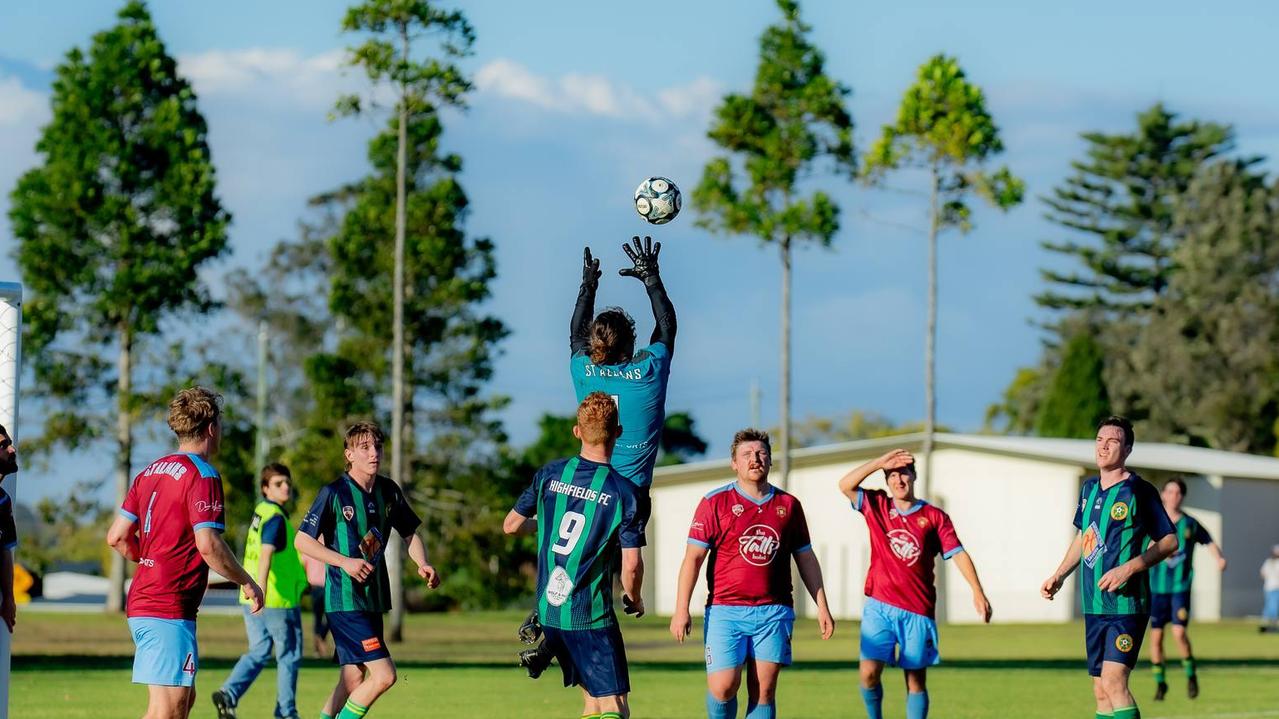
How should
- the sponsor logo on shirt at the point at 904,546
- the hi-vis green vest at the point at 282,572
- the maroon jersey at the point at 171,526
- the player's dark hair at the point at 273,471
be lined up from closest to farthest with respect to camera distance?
the maroon jersey at the point at 171,526 → the sponsor logo on shirt at the point at 904,546 → the hi-vis green vest at the point at 282,572 → the player's dark hair at the point at 273,471

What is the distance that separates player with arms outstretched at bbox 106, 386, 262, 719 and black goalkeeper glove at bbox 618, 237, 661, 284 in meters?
2.57

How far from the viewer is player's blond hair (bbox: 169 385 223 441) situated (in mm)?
9664

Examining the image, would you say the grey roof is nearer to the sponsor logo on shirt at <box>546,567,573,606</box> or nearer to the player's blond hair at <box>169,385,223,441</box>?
the sponsor logo on shirt at <box>546,567,573,606</box>

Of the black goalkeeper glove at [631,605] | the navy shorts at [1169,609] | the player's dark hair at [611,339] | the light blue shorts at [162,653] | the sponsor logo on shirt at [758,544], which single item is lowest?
the navy shorts at [1169,609]

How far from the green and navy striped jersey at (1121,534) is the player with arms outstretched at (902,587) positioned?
2.86 feet

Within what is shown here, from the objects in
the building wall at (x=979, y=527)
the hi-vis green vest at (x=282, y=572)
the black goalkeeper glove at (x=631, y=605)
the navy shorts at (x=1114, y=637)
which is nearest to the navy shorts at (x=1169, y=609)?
the navy shorts at (x=1114, y=637)

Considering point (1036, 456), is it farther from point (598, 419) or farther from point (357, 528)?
point (598, 419)

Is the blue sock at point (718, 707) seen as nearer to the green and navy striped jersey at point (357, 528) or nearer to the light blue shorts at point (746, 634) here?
the light blue shorts at point (746, 634)

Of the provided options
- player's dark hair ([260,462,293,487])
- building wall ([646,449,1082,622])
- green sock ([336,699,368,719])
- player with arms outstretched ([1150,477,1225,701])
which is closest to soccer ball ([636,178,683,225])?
green sock ([336,699,368,719])

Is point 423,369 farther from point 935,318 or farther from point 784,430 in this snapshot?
point 935,318

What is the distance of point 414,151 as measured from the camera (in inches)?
1815

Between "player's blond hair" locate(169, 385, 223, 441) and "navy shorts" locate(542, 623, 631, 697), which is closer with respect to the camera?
"navy shorts" locate(542, 623, 631, 697)

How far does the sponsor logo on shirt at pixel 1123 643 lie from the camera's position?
12.0 meters

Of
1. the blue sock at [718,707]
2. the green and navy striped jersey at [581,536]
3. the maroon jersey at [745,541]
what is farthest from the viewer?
the blue sock at [718,707]
